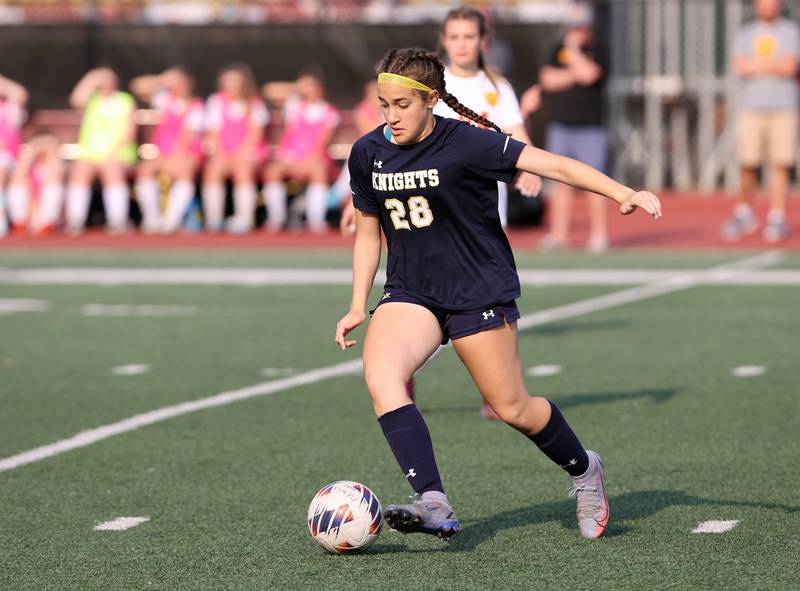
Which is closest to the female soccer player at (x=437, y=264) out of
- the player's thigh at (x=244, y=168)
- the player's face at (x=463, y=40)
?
the player's face at (x=463, y=40)

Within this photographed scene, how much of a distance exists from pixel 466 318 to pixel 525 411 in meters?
0.40

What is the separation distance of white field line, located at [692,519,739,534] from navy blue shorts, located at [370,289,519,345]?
1.07 metres

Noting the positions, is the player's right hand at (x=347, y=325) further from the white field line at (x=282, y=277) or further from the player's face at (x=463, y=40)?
the white field line at (x=282, y=277)

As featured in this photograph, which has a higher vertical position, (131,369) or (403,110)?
(403,110)

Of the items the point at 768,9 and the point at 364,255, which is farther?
the point at 768,9

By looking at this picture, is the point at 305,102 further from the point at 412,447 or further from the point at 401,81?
the point at 412,447

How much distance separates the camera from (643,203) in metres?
5.25

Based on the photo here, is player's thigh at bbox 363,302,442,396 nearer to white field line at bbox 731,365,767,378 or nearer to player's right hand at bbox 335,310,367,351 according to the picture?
player's right hand at bbox 335,310,367,351

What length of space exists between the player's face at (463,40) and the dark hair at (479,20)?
0.08 feet

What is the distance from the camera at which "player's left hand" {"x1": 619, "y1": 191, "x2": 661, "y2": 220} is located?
5246 millimetres

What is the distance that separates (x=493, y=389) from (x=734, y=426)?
273 centimetres

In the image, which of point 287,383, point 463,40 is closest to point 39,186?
point 287,383

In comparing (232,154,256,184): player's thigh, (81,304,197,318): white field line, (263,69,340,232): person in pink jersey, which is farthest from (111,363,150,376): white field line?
(232,154,256,184): player's thigh

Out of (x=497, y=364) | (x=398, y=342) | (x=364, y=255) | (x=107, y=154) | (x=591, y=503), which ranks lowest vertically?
(x=107, y=154)
